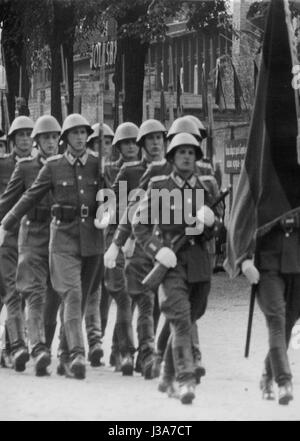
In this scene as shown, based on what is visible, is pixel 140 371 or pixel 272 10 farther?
pixel 140 371

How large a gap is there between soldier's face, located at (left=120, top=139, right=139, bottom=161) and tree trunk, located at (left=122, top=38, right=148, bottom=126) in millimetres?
9574

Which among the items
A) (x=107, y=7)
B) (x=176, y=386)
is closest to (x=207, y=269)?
(x=176, y=386)

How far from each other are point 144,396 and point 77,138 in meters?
2.62

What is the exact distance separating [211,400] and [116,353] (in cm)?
239

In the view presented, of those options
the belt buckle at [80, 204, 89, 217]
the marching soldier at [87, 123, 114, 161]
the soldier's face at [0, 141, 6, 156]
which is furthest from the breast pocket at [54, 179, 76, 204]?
the soldier's face at [0, 141, 6, 156]

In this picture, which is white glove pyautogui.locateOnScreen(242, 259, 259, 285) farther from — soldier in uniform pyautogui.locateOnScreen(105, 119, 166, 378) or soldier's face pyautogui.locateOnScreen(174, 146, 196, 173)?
soldier in uniform pyautogui.locateOnScreen(105, 119, 166, 378)

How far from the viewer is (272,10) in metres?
11.4

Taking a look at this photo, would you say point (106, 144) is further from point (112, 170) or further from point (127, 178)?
point (127, 178)

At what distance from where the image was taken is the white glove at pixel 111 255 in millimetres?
12547

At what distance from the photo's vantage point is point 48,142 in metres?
13.7

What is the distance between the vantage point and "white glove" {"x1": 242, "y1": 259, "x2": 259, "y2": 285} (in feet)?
35.7


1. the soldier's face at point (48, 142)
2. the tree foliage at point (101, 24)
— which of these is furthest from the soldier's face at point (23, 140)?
the tree foliage at point (101, 24)

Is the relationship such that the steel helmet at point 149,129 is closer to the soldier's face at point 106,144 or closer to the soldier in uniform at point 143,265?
the soldier in uniform at point 143,265
